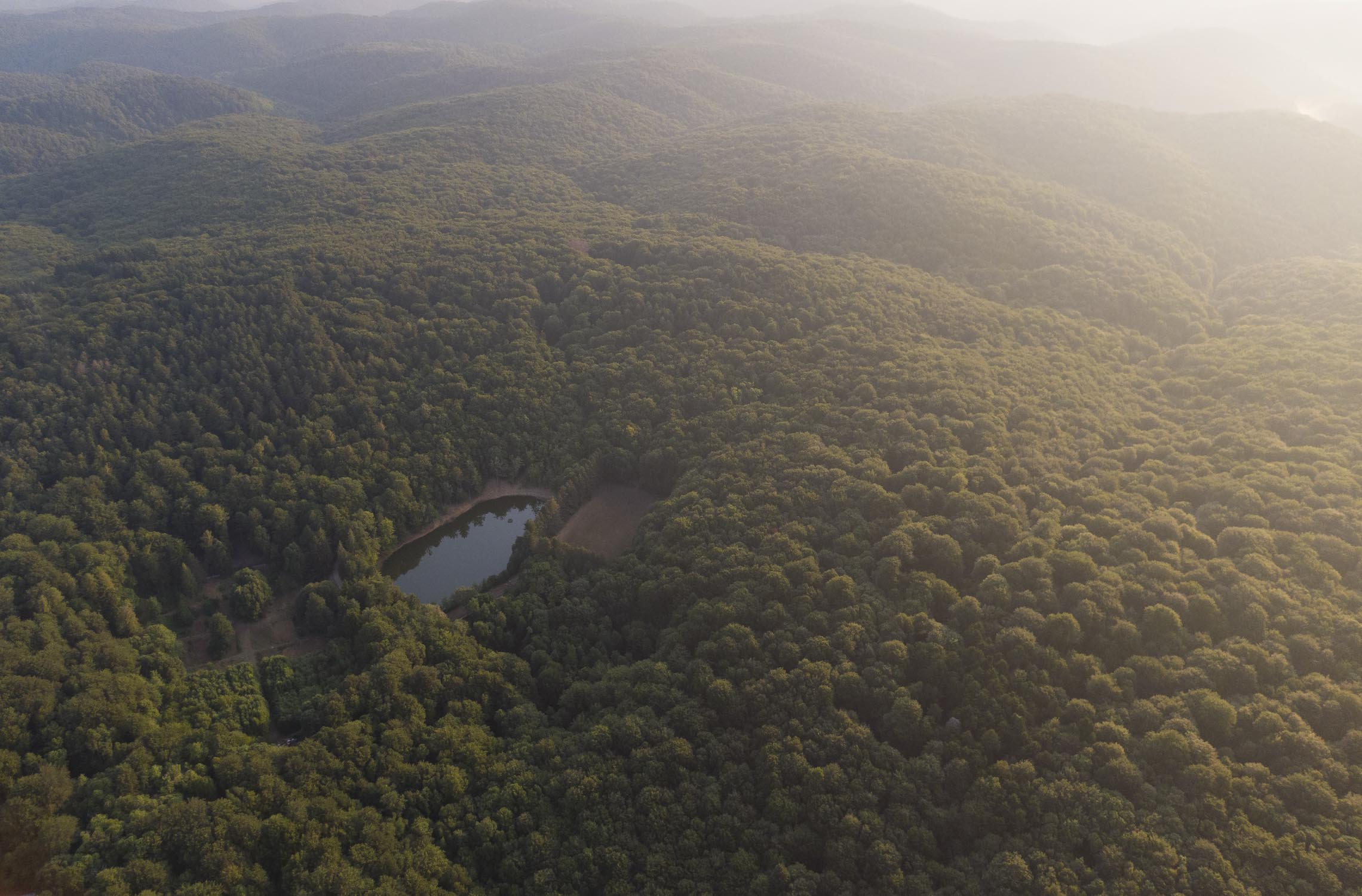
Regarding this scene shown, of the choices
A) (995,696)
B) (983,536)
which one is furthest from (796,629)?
(983,536)

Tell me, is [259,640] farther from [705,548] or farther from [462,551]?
[705,548]

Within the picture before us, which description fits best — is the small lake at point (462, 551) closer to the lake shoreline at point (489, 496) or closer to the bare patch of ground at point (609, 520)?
the lake shoreline at point (489, 496)

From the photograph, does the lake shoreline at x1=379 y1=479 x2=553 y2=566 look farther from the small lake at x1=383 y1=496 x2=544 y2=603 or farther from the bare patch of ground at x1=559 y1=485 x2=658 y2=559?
the bare patch of ground at x1=559 y1=485 x2=658 y2=559

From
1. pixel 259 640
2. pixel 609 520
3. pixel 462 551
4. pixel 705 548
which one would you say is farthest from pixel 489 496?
pixel 705 548

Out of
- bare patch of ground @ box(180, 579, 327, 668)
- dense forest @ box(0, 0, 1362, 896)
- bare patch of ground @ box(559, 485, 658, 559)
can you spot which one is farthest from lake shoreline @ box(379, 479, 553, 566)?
bare patch of ground @ box(180, 579, 327, 668)

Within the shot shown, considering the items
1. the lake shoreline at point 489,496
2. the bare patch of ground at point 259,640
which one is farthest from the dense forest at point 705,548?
the lake shoreline at point 489,496
